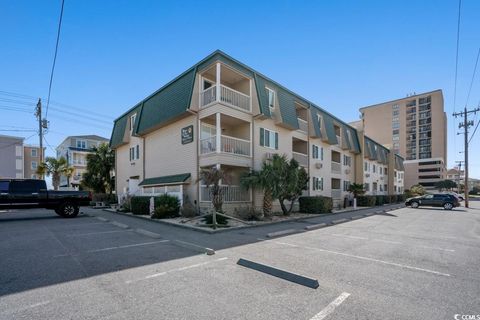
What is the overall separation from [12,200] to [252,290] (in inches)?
654

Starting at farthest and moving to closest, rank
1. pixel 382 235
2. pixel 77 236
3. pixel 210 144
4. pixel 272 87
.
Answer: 1. pixel 272 87
2. pixel 210 144
3. pixel 382 235
4. pixel 77 236

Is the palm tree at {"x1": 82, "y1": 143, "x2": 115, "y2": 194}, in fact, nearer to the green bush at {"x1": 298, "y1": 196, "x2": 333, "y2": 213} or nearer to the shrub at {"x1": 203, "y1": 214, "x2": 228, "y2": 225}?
the shrub at {"x1": 203, "y1": 214, "x2": 228, "y2": 225}

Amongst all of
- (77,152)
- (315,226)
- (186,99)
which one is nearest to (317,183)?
(315,226)

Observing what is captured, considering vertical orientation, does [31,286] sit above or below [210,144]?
below

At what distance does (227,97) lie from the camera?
16266 millimetres

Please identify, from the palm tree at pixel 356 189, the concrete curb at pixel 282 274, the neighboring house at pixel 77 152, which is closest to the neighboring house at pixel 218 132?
the palm tree at pixel 356 189

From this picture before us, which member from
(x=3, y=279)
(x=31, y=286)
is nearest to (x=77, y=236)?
(x=3, y=279)

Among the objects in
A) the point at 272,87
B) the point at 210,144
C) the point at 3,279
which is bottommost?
the point at 3,279

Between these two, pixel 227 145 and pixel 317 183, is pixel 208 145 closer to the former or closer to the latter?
pixel 227 145

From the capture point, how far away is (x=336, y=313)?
383 cm

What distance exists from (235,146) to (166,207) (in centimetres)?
580

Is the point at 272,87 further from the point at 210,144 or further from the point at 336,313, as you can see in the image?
the point at 336,313

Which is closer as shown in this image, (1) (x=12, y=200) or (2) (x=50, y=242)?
(2) (x=50, y=242)

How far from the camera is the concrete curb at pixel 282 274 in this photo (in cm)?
494
